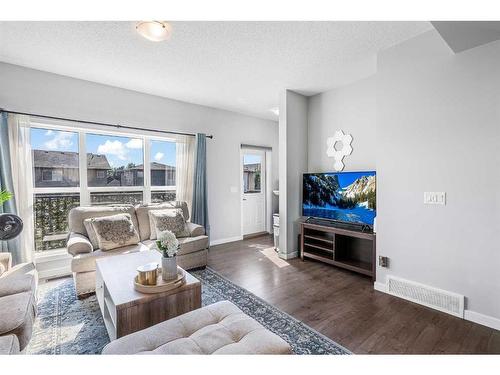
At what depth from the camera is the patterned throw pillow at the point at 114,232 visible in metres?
Answer: 2.75

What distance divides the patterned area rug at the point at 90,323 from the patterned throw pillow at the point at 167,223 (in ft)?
2.95

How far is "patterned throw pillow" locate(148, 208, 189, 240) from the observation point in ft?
10.7

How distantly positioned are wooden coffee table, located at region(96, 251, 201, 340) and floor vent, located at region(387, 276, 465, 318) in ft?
6.72

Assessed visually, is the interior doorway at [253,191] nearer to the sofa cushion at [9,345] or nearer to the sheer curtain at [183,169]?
the sheer curtain at [183,169]

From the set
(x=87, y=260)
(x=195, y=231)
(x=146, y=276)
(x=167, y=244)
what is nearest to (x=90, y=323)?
(x=87, y=260)

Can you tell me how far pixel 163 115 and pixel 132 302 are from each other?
313 centimetres

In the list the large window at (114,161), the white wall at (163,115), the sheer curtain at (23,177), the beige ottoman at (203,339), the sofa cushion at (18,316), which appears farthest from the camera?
the large window at (114,161)

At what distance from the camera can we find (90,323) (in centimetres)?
201

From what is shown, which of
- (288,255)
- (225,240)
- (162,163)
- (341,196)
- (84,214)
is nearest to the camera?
(84,214)

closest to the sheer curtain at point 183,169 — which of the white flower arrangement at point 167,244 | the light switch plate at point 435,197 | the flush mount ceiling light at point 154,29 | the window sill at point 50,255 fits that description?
the window sill at point 50,255

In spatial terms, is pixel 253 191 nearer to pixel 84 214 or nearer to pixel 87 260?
pixel 84 214

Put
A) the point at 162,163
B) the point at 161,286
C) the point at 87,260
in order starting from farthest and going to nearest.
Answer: the point at 162,163
the point at 87,260
the point at 161,286

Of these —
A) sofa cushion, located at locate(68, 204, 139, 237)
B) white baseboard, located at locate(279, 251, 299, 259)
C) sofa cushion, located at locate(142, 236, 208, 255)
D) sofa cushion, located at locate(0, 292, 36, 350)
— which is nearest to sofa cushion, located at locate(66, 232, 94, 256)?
sofa cushion, located at locate(68, 204, 139, 237)
